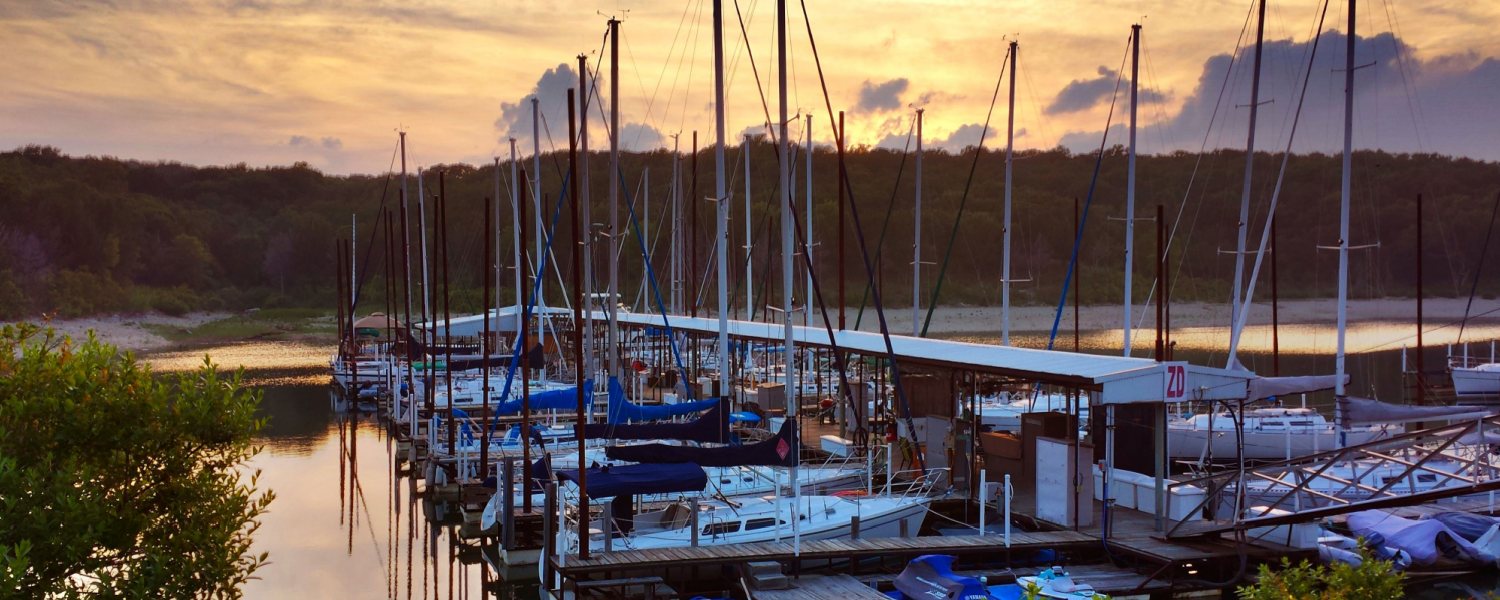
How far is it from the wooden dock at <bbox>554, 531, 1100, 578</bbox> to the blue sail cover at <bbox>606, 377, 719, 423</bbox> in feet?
22.1

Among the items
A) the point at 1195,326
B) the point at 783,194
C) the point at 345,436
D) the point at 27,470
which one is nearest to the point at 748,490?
the point at 783,194

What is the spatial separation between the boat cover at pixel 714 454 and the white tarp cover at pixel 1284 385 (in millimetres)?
7981

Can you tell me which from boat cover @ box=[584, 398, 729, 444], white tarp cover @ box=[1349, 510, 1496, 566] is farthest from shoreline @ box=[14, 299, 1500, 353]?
white tarp cover @ box=[1349, 510, 1496, 566]

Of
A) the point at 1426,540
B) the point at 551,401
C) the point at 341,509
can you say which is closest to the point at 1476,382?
the point at 1426,540

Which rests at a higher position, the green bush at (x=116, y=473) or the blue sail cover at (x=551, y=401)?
the green bush at (x=116, y=473)

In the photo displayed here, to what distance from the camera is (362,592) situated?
20.8 meters

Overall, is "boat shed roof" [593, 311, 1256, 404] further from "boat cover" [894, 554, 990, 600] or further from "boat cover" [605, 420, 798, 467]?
"boat cover" [605, 420, 798, 467]

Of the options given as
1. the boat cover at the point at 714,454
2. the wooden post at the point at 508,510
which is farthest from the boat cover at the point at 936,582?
the wooden post at the point at 508,510

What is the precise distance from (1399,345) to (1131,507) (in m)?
71.3

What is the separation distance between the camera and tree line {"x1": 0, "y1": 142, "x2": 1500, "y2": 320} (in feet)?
302

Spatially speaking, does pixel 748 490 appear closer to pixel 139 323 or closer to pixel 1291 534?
pixel 1291 534

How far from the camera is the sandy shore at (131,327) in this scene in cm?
8062

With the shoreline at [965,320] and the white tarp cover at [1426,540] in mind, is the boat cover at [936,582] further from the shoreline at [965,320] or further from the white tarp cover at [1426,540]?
the shoreline at [965,320]

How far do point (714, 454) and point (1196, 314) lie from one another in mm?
90361
